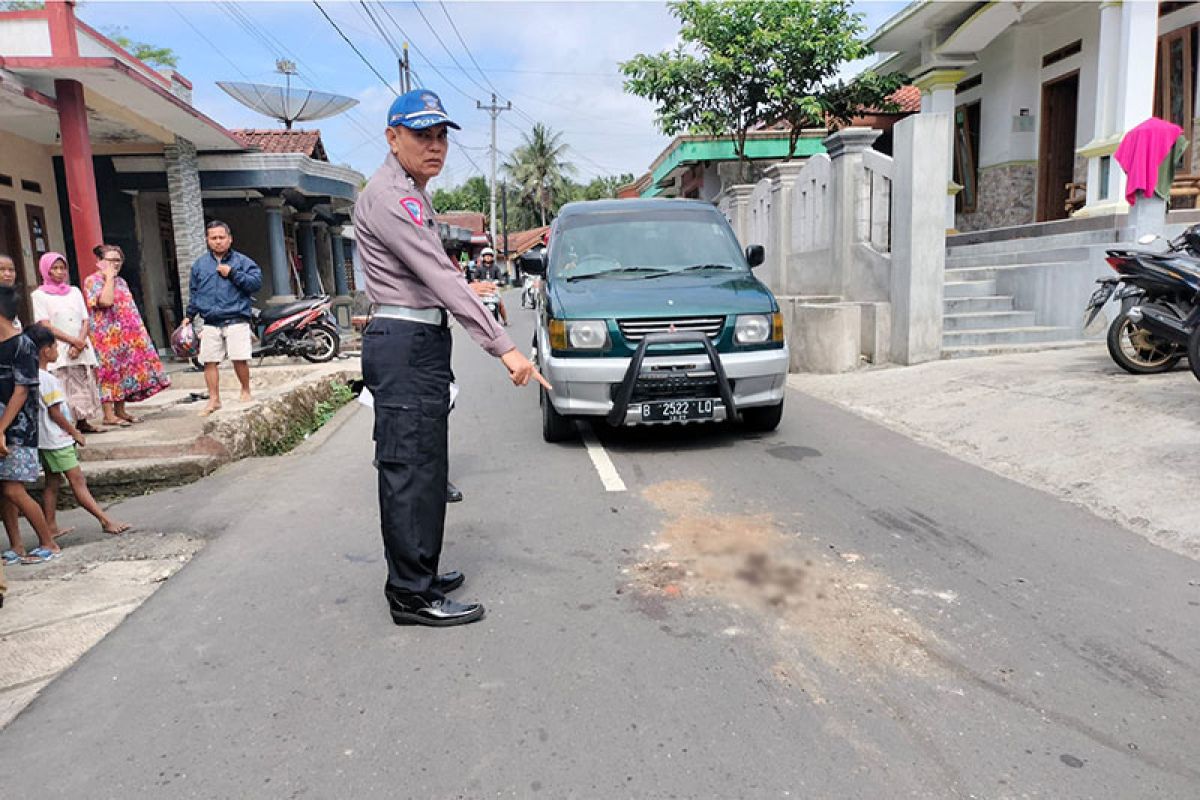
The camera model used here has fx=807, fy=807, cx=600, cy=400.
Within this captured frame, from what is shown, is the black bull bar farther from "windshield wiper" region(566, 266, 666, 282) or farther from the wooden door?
the wooden door

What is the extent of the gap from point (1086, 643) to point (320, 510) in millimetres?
4026

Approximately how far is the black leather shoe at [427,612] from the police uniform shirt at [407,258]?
1.05m

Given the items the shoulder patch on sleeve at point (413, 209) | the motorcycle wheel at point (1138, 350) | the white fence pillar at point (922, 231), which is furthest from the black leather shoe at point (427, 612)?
the white fence pillar at point (922, 231)

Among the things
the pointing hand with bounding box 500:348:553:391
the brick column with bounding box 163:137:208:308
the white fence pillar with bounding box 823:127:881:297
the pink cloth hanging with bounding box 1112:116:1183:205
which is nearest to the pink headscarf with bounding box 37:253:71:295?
the pointing hand with bounding box 500:348:553:391

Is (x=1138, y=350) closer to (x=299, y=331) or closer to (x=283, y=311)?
(x=299, y=331)

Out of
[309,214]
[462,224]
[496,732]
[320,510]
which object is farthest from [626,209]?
[462,224]

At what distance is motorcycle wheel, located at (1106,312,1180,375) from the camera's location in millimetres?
7008

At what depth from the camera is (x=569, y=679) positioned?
2758 mm

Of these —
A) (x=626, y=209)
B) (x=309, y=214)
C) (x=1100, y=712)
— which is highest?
(x=309, y=214)

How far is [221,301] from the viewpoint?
7.33 metres

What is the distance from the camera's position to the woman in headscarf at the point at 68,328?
6.29m

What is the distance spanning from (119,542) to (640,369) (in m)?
3.33

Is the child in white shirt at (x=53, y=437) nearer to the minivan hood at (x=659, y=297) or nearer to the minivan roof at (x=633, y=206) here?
the minivan hood at (x=659, y=297)

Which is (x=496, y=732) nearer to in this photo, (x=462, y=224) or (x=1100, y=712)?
(x=1100, y=712)
